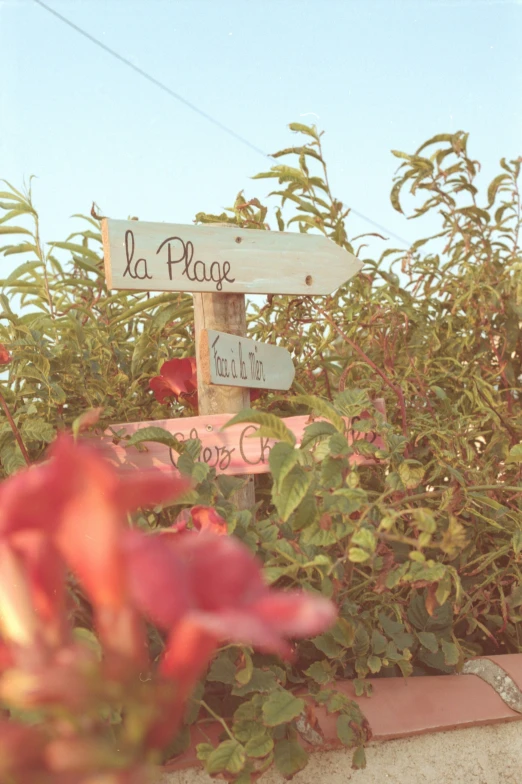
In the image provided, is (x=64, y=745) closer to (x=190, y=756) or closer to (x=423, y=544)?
(x=423, y=544)

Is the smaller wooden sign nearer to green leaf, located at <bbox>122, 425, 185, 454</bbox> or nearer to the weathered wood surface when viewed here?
the weathered wood surface

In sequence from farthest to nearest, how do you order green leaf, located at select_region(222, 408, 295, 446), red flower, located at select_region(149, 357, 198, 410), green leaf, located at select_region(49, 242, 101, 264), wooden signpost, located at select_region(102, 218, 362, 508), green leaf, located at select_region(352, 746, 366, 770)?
green leaf, located at select_region(49, 242, 101, 264)
red flower, located at select_region(149, 357, 198, 410)
wooden signpost, located at select_region(102, 218, 362, 508)
green leaf, located at select_region(352, 746, 366, 770)
green leaf, located at select_region(222, 408, 295, 446)

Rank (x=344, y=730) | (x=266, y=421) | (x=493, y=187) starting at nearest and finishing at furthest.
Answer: (x=266, y=421), (x=344, y=730), (x=493, y=187)

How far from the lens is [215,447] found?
94 centimetres

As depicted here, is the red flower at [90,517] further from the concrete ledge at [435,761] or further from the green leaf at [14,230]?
the green leaf at [14,230]

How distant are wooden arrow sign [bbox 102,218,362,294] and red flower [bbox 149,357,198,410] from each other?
12 cm

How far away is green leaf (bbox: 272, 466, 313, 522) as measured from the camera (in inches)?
19.8

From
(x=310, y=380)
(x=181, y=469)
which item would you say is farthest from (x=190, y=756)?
(x=310, y=380)

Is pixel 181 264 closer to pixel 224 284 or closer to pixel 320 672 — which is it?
pixel 224 284

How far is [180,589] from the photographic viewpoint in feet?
0.45

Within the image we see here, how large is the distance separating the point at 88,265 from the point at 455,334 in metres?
0.58

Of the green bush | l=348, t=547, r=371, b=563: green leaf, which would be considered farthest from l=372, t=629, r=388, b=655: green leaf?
l=348, t=547, r=371, b=563: green leaf

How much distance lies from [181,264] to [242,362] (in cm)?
15

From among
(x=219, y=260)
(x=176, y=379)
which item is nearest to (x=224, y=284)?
(x=219, y=260)
